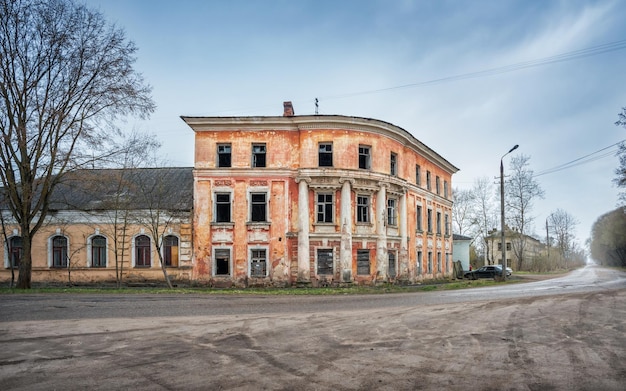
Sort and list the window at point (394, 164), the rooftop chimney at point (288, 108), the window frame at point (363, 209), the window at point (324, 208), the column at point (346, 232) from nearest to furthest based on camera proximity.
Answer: the column at point (346, 232), the window at point (324, 208), the window frame at point (363, 209), the window at point (394, 164), the rooftop chimney at point (288, 108)

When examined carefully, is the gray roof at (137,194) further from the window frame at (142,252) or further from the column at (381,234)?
the column at (381,234)

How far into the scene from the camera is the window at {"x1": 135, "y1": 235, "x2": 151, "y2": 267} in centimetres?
2875

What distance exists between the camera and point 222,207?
27422mm

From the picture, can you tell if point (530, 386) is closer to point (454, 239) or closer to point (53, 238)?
point (53, 238)

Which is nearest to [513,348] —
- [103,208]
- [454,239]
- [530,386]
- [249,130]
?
[530,386]

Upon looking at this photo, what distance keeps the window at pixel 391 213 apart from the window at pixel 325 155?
5.08 m

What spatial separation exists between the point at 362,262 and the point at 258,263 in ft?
20.3

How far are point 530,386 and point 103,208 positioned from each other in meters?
28.1

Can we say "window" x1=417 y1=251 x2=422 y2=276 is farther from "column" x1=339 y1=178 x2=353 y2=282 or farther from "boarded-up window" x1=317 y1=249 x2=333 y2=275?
"boarded-up window" x1=317 y1=249 x2=333 y2=275

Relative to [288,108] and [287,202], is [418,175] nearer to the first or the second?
[288,108]

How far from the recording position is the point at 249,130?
27.4 meters

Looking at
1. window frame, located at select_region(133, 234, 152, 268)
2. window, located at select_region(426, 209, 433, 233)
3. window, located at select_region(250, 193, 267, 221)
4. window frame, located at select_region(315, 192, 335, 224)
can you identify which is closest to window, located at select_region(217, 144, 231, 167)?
window, located at select_region(250, 193, 267, 221)

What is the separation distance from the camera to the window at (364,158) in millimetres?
28016

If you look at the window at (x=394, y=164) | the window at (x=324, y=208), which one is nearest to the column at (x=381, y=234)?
the window at (x=394, y=164)
